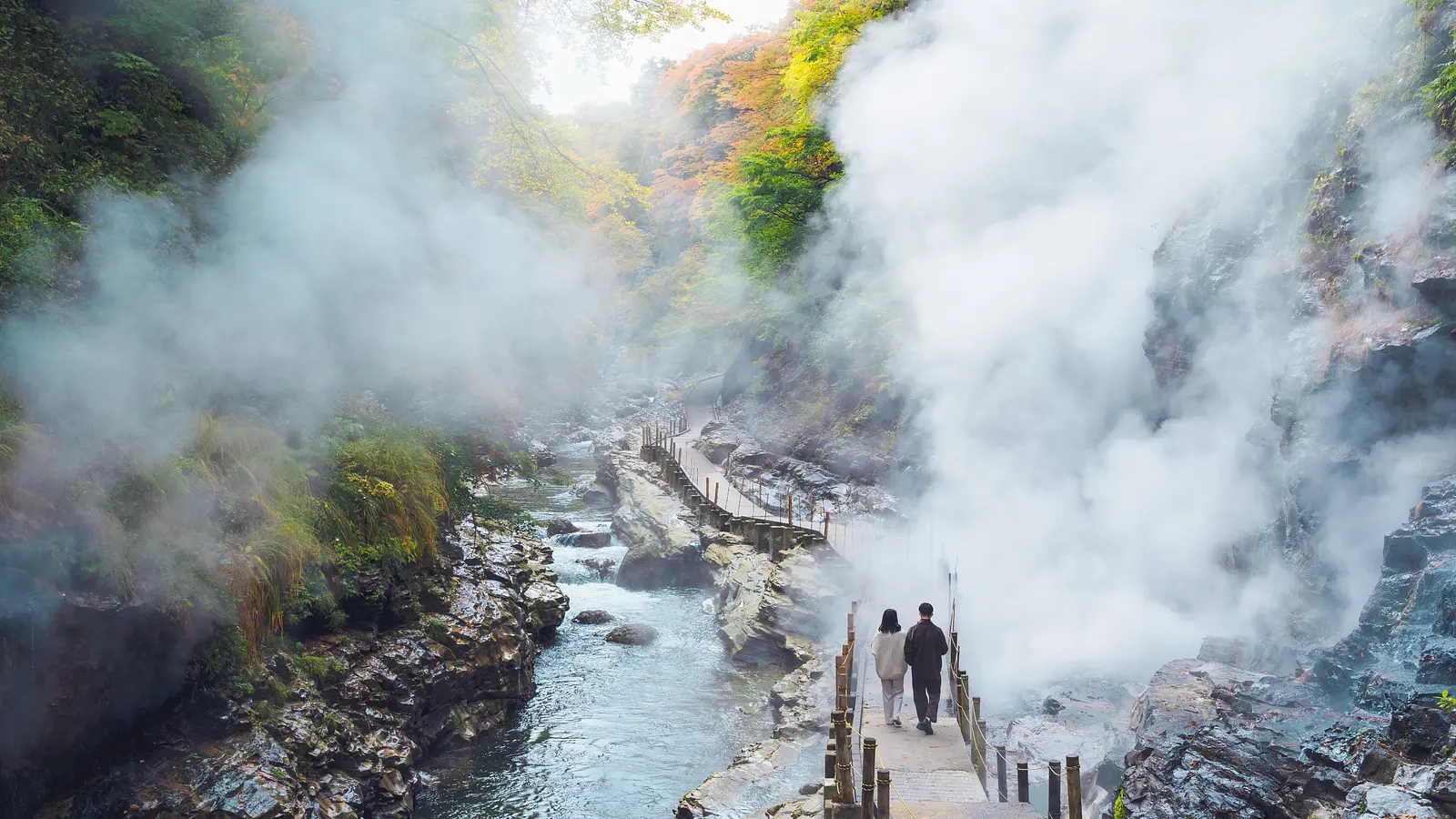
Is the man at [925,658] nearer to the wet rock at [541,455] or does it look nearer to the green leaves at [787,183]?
the green leaves at [787,183]

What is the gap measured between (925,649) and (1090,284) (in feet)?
28.4

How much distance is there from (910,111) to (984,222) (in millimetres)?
3083

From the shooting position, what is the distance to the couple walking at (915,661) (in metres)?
6.09

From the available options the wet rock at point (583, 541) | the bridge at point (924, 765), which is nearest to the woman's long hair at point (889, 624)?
Answer: the bridge at point (924, 765)

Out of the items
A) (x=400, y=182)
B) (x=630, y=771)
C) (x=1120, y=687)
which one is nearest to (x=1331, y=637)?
(x=1120, y=687)

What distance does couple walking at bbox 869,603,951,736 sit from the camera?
6.09 meters

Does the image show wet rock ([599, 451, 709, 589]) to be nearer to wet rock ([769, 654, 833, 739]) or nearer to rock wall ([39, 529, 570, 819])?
rock wall ([39, 529, 570, 819])

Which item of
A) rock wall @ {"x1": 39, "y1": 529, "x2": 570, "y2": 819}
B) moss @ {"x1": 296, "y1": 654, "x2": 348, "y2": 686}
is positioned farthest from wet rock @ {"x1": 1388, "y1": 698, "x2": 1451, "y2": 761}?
moss @ {"x1": 296, "y1": 654, "x2": 348, "y2": 686}

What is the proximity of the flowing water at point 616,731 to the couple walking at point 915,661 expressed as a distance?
128 centimetres

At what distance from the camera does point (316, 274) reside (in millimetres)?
8258

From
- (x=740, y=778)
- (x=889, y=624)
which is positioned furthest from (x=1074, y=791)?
(x=740, y=778)

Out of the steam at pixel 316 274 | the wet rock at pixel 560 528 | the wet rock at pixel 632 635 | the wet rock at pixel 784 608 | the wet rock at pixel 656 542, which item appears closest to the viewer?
the steam at pixel 316 274

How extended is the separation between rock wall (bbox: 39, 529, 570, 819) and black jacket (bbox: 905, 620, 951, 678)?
4.04m

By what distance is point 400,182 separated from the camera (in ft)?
32.8
